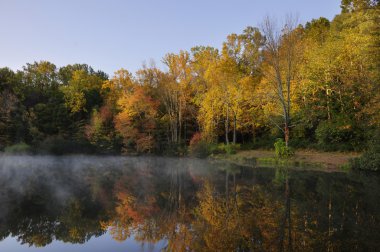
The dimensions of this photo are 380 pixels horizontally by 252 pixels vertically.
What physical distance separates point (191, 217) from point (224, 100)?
22.9 meters

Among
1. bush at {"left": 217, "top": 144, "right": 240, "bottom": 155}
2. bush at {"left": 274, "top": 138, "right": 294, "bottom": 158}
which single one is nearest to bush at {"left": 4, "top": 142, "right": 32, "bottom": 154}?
bush at {"left": 217, "top": 144, "right": 240, "bottom": 155}

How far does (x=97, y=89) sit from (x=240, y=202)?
127 ft

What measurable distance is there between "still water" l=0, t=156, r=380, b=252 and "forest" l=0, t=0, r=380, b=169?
8742 millimetres

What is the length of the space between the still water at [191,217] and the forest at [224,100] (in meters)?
8.74

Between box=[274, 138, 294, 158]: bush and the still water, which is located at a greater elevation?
box=[274, 138, 294, 158]: bush

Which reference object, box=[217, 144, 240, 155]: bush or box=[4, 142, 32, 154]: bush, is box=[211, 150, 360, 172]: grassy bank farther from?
box=[4, 142, 32, 154]: bush

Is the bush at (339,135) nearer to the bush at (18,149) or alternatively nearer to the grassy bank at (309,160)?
the grassy bank at (309,160)

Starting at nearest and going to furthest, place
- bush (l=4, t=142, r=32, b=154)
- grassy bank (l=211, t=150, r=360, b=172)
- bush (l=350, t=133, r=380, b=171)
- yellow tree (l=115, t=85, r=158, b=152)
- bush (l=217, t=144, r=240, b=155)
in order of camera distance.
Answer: bush (l=350, t=133, r=380, b=171) → grassy bank (l=211, t=150, r=360, b=172) → bush (l=217, t=144, r=240, b=155) → bush (l=4, t=142, r=32, b=154) → yellow tree (l=115, t=85, r=158, b=152)

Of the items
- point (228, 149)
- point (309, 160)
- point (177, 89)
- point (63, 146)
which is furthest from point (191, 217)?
point (63, 146)

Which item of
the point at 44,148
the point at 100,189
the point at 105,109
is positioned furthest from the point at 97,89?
the point at 100,189

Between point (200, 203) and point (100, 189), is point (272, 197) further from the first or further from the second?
point (100, 189)

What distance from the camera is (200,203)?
29.0 ft

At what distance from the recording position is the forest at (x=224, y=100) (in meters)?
22.0

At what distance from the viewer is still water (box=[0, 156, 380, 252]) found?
564cm
